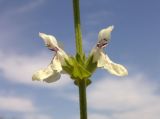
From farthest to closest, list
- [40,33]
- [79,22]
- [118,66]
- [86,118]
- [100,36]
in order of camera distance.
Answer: [40,33] < [100,36] < [118,66] < [79,22] < [86,118]

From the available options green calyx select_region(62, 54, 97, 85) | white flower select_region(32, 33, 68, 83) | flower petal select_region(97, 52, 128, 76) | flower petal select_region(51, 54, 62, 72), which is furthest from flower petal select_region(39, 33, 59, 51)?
flower petal select_region(97, 52, 128, 76)

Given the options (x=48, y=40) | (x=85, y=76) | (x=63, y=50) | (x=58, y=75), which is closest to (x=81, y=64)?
(x=85, y=76)

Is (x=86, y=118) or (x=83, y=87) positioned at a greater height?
(x=83, y=87)

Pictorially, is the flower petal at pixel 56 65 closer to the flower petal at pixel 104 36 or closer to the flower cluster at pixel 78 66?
the flower cluster at pixel 78 66

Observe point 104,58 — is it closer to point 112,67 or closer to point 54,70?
point 112,67

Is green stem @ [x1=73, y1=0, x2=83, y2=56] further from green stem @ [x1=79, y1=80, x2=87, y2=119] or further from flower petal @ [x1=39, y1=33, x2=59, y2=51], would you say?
flower petal @ [x1=39, y1=33, x2=59, y2=51]

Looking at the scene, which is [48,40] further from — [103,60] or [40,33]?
[103,60]

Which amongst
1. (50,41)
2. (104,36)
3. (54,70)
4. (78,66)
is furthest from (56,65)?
(104,36)
